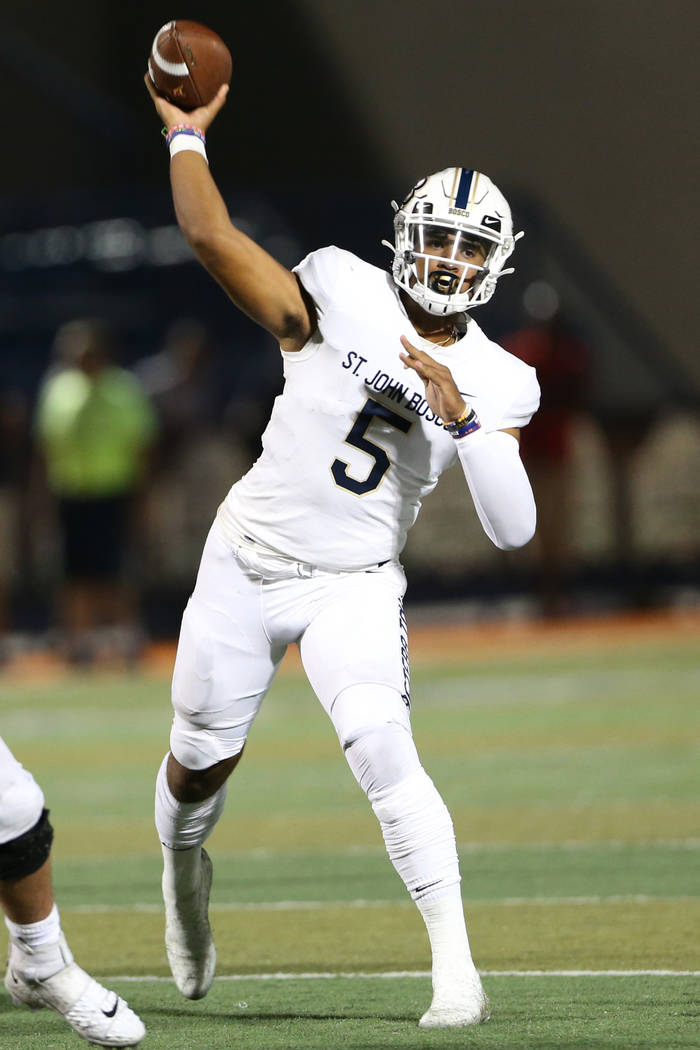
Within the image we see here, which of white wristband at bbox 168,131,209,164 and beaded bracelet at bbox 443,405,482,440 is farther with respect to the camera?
white wristband at bbox 168,131,209,164

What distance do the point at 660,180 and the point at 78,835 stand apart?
13295mm

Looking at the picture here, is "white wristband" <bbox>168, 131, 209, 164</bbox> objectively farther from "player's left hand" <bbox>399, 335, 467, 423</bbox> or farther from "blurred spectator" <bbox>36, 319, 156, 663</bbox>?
"blurred spectator" <bbox>36, 319, 156, 663</bbox>

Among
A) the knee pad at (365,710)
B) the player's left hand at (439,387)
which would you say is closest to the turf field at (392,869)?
the knee pad at (365,710)

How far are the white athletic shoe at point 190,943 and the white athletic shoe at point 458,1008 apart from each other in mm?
844

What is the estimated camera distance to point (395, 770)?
4402 millimetres

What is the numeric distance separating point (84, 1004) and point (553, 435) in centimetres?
1124

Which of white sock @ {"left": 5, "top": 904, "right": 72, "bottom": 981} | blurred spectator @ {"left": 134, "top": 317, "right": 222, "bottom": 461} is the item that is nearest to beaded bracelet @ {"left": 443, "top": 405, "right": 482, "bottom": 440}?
white sock @ {"left": 5, "top": 904, "right": 72, "bottom": 981}

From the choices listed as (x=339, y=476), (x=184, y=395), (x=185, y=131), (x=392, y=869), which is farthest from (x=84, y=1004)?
(x=184, y=395)

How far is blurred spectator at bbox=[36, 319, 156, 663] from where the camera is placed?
1318 centimetres

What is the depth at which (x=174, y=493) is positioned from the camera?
15.7 metres

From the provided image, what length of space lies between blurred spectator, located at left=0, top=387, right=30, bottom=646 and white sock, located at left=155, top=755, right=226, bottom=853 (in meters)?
11.0

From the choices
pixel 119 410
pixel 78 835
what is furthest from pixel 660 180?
pixel 78 835

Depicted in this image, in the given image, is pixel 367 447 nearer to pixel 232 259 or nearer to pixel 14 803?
pixel 232 259

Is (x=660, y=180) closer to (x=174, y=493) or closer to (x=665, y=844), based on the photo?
(x=174, y=493)
